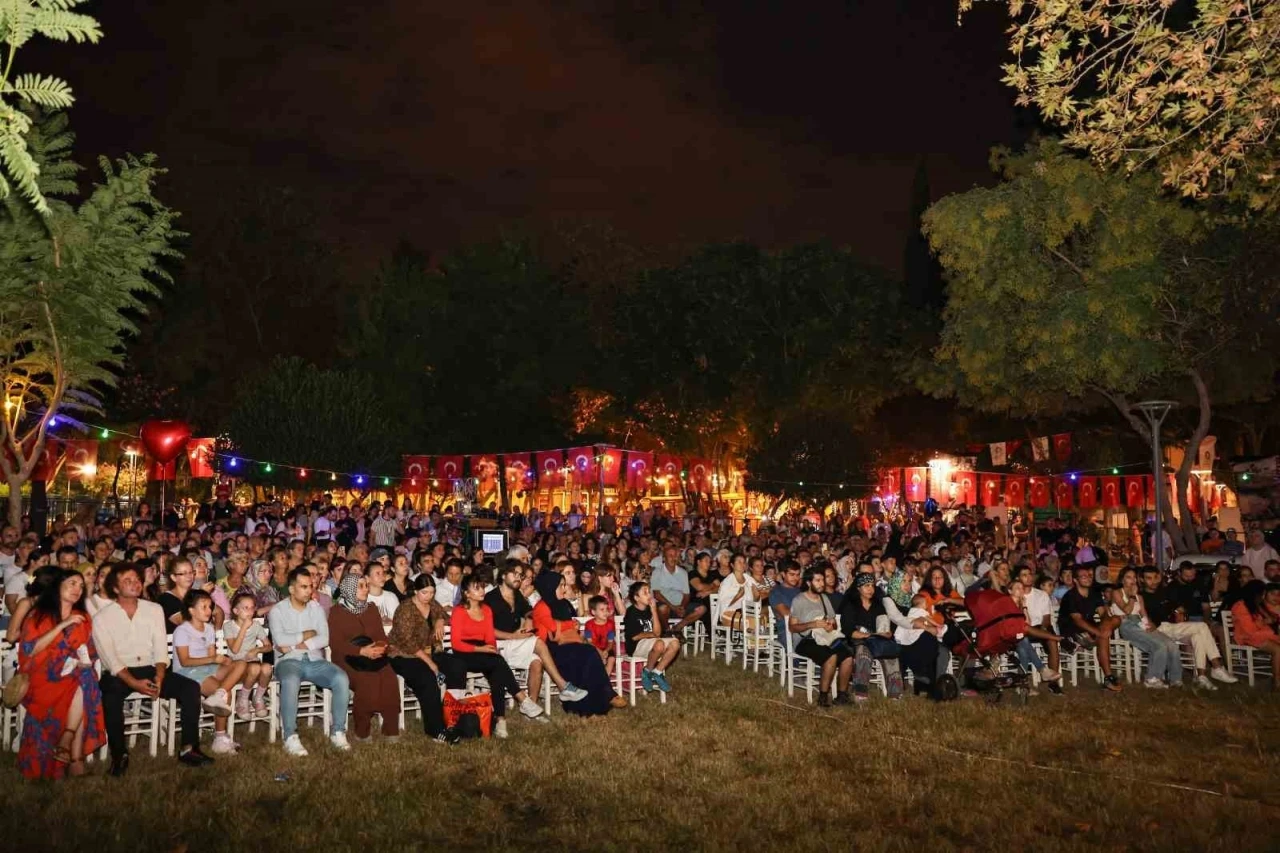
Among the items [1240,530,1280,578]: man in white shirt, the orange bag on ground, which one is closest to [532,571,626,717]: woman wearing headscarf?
the orange bag on ground

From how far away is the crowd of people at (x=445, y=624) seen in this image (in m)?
7.02

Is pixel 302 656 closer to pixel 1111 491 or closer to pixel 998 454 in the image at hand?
pixel 1111 491

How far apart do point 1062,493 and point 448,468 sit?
1832 centimetres

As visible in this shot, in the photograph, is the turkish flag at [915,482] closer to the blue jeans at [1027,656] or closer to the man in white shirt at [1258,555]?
the man in white shirt at [1258,555]

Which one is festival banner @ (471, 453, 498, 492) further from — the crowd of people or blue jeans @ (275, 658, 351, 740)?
blue jeans @ (275, 658, 351, 740)

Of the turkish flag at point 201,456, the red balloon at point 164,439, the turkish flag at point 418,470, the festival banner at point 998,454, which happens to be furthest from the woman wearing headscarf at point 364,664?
the festival banner at point 998,454

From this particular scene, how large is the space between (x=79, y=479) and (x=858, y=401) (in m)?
28.3

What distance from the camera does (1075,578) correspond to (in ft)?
36.0

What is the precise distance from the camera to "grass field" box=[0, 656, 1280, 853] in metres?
5.52

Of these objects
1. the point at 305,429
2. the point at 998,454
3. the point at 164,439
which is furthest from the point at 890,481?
the point at 164,439

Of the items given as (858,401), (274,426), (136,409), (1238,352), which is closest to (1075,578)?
(1238,352)

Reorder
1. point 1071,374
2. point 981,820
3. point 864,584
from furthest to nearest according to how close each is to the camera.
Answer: point 1071,374 → point 864,584 → point 981,820

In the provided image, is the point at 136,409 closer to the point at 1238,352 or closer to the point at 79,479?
the point at 79,479

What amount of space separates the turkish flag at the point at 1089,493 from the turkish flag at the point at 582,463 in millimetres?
14023
